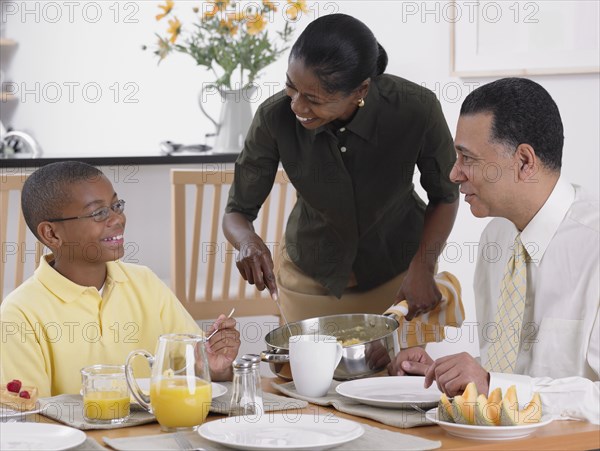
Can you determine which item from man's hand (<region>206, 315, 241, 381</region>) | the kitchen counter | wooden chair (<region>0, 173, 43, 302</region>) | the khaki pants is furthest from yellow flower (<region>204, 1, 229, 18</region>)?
man's hand (<region>206, 315, 241, 381</region>)

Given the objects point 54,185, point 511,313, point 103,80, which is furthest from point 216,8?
point 103,80

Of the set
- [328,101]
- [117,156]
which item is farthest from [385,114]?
[117,156]

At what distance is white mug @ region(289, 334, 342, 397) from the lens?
1564 mm

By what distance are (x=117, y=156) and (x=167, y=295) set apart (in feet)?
4.58

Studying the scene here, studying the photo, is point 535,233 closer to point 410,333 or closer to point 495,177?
point 495,177

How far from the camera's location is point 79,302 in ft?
5.78

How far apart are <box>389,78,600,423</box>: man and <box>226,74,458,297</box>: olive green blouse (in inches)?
18.6

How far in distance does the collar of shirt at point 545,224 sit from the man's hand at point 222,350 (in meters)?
0.51

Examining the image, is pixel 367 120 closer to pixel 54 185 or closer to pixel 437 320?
pixel 437 320

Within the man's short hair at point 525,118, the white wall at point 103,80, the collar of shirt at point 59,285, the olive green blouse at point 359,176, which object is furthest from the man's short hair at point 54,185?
the white wall at point 103,80

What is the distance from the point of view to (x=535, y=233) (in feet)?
5.38

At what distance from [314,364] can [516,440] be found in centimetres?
37

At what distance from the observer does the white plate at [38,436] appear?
127cm

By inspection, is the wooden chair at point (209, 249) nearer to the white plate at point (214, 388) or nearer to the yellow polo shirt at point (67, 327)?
the yellow polo shirt at point (67, 327)
